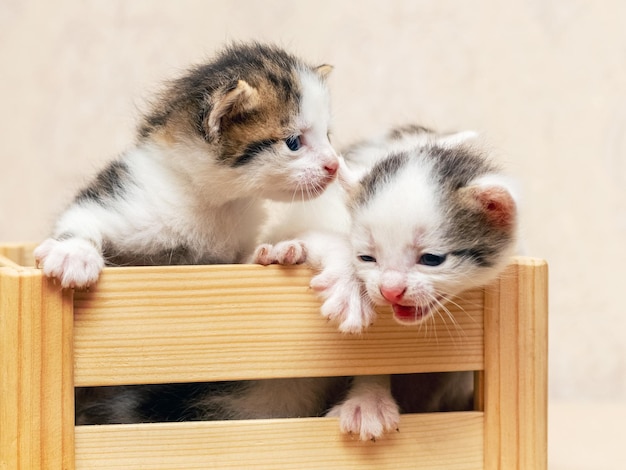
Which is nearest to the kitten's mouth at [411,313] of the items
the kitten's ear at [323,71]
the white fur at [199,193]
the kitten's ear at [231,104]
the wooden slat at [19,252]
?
the white fur at [199,193]

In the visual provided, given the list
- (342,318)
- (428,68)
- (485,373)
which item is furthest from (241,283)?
(428,68)

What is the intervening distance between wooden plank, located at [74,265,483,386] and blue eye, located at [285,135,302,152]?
→ 251 millimetres

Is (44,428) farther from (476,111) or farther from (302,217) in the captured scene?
(476,111)

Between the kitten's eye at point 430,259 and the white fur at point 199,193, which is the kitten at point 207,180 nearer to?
the white fur at point 199,193

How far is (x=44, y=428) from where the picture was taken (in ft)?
4.81

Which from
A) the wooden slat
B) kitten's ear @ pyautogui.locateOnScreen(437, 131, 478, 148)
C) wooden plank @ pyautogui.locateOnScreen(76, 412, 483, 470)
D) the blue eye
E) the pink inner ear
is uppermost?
kitten's ear @ pyautogui.locateOnScreen(437, 131, 478, 148)

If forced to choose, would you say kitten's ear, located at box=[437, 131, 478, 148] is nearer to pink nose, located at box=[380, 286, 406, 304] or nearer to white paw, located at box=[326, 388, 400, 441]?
pink nose, located at box=[380, 286, 406, 304]

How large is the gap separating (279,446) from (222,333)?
220mm

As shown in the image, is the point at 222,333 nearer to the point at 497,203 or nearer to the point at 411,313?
the point at 411,313

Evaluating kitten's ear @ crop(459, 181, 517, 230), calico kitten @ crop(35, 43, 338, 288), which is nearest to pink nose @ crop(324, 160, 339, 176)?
calico kitten @ crop(35, 43, 338, 288)

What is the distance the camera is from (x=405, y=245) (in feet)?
4.72

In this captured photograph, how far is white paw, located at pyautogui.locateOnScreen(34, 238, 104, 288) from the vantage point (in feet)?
4.75

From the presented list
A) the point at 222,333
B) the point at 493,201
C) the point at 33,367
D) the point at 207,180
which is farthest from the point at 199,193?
the point at 493,201

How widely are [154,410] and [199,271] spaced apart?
371mm
